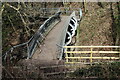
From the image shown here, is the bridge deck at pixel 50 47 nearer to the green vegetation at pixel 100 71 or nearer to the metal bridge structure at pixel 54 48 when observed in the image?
the metal bridge structure at pixel 54 48

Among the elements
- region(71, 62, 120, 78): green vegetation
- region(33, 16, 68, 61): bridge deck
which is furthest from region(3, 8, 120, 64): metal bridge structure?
region(71, 62, 120, 78): green vegetation

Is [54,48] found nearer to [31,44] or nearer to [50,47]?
[50,47]

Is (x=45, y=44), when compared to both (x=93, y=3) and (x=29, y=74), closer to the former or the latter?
(x=29, y=74)

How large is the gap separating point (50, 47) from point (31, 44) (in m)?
1.33

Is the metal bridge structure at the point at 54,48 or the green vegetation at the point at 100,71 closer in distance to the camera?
the green vegetation at the point at 100,71

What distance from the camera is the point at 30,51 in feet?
42.1

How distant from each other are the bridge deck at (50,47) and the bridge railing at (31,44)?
1.04 ft

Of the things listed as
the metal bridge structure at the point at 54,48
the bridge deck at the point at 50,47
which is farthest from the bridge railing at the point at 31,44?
the bridge deck at the point at 50,47

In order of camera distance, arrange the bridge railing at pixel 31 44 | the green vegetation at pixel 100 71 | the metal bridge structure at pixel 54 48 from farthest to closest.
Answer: the bridge railing at pixel 31 44
the metal bridge structure at pixel 54 48
the green vegetation at pixel 100 71

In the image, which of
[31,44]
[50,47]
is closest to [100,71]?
[31,44]

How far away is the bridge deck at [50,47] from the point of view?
13.0 meters

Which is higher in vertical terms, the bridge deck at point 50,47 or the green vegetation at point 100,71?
the bridge deck at point 50,47

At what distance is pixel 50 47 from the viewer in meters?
14.0

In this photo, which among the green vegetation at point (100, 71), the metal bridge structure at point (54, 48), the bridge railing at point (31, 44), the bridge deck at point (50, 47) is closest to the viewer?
the green vegetation at point (100, 71)
